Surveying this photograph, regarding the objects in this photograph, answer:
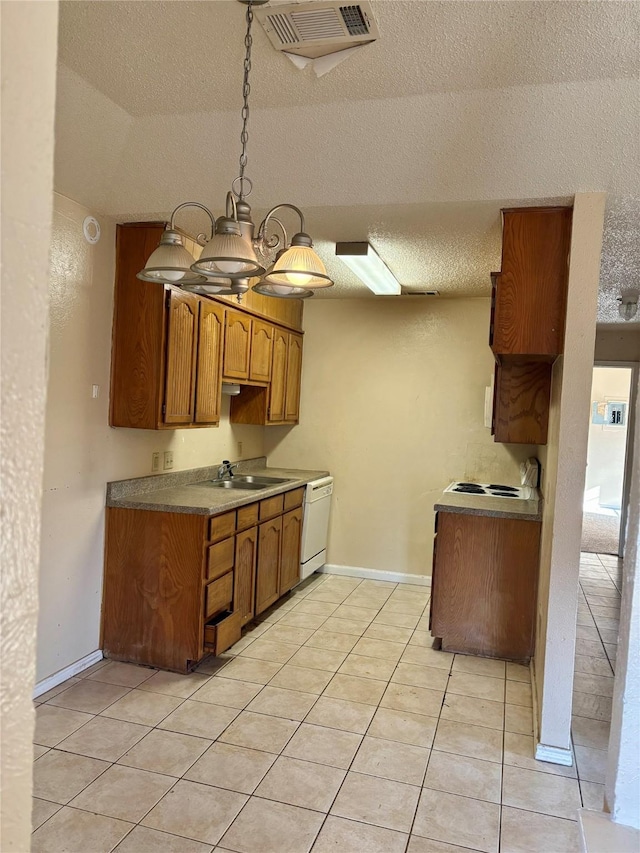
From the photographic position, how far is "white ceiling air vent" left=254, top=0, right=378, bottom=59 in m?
1.88

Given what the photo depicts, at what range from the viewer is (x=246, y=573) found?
145 inches

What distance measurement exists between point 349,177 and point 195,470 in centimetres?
225

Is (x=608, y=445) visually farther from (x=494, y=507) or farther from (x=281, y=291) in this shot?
(x=281, y=291)

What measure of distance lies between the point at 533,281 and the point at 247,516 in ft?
6.70

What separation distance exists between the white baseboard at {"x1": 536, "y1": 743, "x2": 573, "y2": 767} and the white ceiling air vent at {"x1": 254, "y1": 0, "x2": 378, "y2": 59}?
281cm

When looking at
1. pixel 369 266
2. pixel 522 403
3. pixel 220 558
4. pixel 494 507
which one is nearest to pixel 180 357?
pixel 220 558

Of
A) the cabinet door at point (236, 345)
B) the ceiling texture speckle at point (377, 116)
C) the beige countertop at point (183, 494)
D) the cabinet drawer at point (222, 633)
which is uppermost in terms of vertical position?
the ceiling texture speckle at point (377, 116)

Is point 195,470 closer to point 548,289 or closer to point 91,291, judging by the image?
point 91,291

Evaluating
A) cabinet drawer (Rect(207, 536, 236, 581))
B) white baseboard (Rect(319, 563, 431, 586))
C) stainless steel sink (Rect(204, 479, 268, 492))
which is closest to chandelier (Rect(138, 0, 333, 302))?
cabinet drawer (Rect(207, 536, 236, 581))

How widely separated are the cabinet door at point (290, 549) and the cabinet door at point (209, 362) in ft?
3.32

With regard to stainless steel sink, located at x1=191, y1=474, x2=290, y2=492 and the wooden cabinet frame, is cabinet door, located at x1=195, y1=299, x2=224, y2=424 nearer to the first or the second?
stainless steel sink, located at x1=191, y1=474, x2=290, y2=492

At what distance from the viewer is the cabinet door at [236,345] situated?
3.87m

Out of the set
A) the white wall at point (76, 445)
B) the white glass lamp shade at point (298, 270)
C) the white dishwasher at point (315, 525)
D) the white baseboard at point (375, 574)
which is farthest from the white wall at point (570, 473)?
the white baseboard at point (375, 574)

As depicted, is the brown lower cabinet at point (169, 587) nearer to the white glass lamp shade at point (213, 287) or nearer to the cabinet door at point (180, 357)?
the cabinet door at point (180, 357)
